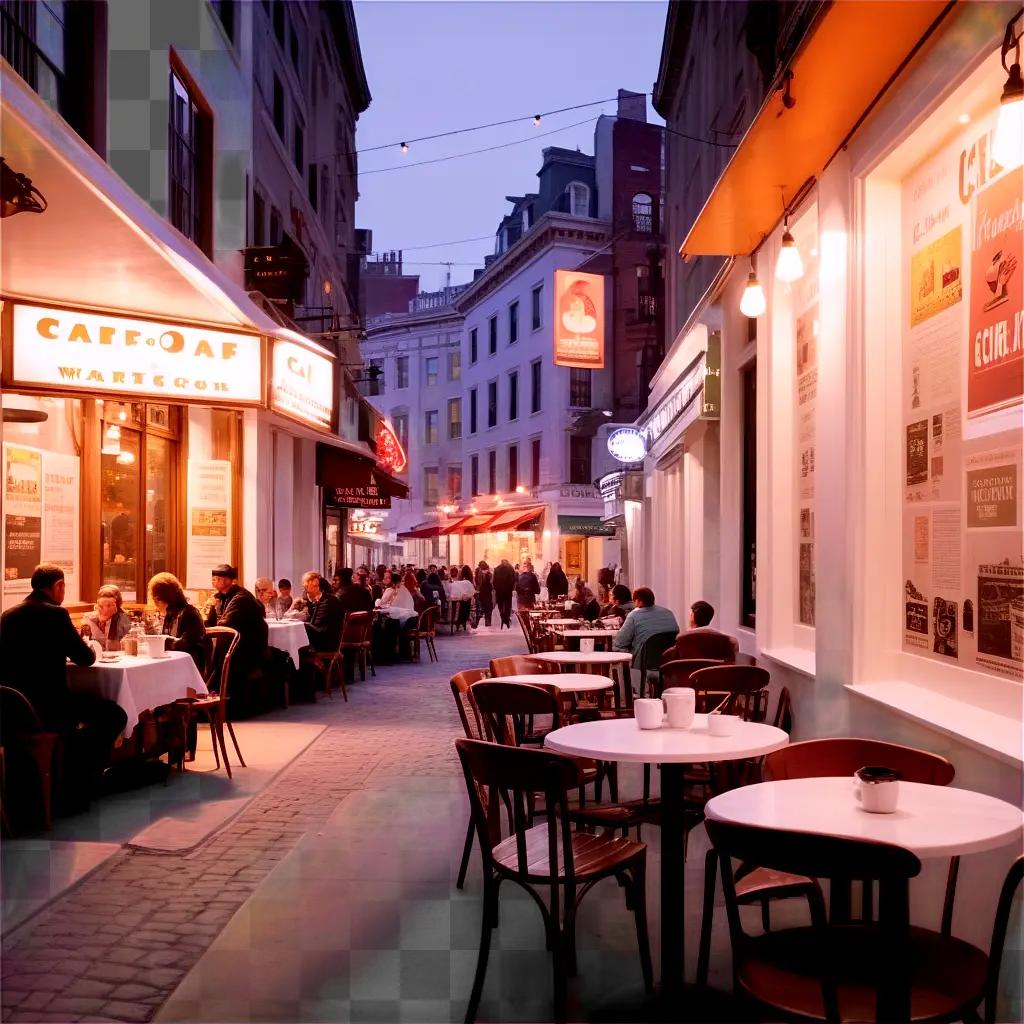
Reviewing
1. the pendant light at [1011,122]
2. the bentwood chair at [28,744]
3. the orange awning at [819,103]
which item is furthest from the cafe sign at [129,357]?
the pendant light at [1011,122]

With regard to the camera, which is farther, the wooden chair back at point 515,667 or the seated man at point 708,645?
the seated man at point 708,645

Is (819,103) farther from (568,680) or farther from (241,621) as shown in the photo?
(241,621)

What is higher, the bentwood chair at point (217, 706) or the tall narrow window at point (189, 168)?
the tall narrow window at point (189, 168)

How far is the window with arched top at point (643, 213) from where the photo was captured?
3412 centimetres

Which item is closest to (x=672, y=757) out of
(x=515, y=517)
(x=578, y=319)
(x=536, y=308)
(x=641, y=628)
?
(x=641, y=628)

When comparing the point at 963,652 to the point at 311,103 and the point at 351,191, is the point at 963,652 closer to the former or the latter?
the point at 311,103

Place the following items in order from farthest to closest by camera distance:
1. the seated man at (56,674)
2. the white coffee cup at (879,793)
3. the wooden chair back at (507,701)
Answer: the seated man at (56,674), the wooden chair back at (507,701), the white coffee cup at (879,793)

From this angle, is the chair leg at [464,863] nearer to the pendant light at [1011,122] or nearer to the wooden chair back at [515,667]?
the wooden chair back at [515,667]

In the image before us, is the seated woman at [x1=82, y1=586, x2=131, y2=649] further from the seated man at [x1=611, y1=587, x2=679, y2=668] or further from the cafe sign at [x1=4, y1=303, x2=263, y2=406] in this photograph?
the seated man at [x1=611, y1=587, x2=679, y2=668]

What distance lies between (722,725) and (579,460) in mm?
31533

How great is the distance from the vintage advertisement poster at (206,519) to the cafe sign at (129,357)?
3.74 m

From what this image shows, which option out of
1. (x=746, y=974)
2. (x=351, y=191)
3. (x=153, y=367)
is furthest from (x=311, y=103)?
(x=746, y=974)

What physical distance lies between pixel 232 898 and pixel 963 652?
367 centimetres

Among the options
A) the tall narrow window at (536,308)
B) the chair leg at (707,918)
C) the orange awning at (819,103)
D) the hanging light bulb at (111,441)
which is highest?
the tall narrow window at (536,308)
